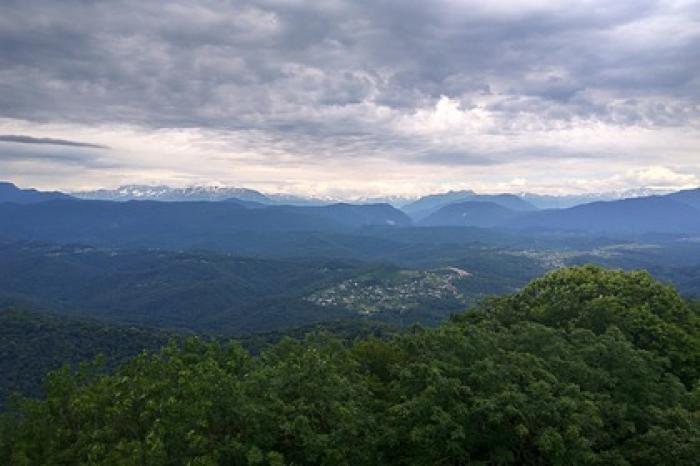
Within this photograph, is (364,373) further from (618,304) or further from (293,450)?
(618,304)

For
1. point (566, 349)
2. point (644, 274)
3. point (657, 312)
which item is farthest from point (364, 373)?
point (644, 274)

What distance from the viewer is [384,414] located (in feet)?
111

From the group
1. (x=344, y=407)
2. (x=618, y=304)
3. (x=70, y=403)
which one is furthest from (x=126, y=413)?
(x=618, y=304)

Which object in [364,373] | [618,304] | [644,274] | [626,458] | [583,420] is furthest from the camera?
[644,274]

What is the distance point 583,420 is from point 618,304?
31037mm

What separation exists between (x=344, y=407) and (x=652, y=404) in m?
20.0

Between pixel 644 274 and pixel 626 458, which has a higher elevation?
pixel 644 274

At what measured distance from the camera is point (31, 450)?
2967cm

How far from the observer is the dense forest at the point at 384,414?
27000 mm

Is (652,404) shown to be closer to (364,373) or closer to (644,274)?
(364,373)

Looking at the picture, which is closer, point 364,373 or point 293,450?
point 293,450

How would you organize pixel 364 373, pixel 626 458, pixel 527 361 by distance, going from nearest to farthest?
pixel 626 458
pixel 527 361
pixel 364 373

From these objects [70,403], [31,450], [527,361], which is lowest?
[31,450]

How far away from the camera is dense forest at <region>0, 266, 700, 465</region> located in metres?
27.0
